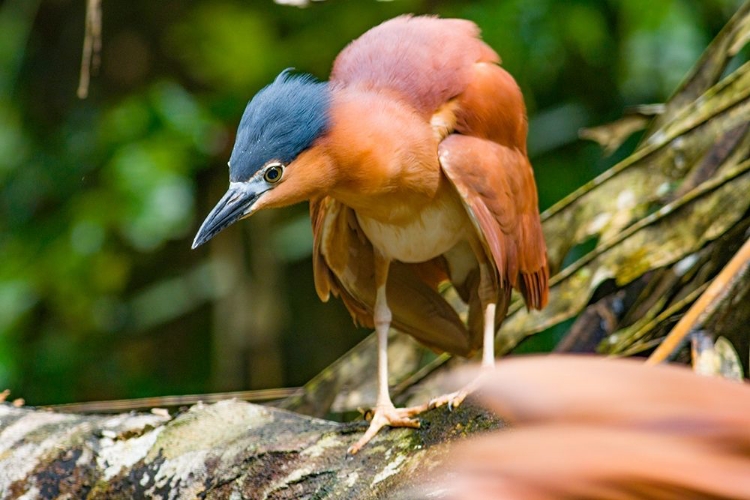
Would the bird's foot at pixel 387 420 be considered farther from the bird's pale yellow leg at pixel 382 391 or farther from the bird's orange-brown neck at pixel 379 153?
the bird's orange-brown neck at pixel 379 153

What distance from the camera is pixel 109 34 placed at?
5.64 meters

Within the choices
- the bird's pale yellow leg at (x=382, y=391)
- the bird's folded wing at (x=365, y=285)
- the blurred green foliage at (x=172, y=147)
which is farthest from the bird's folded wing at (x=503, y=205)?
the blurred green foliage at (x=172, y=147)

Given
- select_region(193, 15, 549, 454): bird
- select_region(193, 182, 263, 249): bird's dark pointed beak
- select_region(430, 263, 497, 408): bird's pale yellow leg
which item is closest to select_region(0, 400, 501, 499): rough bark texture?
select_region(193, 15, 549, 454): bird

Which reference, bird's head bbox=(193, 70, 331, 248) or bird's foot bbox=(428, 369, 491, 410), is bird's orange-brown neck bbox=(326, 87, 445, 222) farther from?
bird's foot bbox=(428, 369, 491, 410)

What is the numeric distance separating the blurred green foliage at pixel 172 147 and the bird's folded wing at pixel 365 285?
72.3 inches

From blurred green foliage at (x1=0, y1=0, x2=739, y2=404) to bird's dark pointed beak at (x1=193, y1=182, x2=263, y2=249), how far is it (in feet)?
7.41

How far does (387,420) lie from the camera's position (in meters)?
1.87

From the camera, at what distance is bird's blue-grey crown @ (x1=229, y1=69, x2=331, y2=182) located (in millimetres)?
1979

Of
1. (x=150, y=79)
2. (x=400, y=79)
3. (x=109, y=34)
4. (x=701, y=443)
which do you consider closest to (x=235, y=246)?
(x=150, y=79)

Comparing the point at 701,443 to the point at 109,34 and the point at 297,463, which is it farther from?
the point at 109,34

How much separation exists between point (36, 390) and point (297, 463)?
11.7ft

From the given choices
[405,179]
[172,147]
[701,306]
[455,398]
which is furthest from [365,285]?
[172,147]

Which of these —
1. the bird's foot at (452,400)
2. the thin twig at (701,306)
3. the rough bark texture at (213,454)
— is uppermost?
the thin twig at (701,306)

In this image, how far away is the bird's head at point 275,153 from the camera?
6.50 feet
